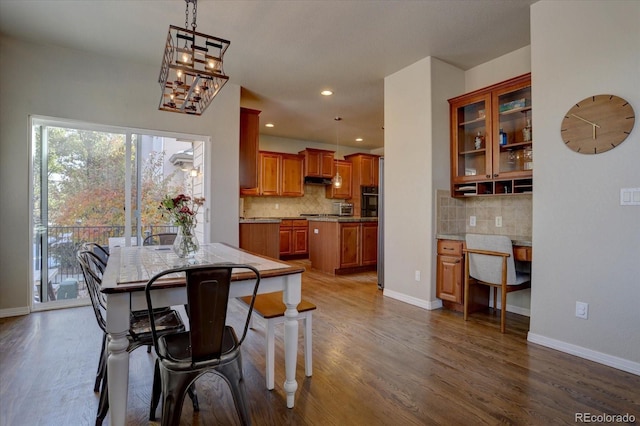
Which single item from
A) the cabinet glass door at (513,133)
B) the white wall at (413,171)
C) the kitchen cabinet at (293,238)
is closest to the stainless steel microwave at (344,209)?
the kitchen cabinet at (293,238)

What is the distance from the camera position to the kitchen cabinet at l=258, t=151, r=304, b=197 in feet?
24.1

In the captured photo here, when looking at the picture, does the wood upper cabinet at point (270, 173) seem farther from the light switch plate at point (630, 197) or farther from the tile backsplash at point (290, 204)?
the light switch plate at point (630, 197)

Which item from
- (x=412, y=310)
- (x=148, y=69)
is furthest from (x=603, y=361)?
(x=148, y=69)

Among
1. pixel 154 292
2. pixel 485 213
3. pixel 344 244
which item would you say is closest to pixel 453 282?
pixel 485 213

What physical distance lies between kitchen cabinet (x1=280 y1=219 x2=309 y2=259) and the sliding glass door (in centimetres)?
350

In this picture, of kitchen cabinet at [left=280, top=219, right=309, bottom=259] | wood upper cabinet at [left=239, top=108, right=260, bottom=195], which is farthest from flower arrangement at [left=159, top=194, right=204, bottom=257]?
kitchen cabinet at [left=280, top=219, right=309, bottom=259]

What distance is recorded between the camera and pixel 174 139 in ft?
14.0

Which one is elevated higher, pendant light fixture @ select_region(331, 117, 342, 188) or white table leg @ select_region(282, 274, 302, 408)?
pendant light fixture @ select_region(331, 117, 342, 188)

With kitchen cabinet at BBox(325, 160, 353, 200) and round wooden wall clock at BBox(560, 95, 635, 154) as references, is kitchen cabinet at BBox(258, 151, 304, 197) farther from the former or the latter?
round wooden wall clock at BBox(560, 95, 635, 154)

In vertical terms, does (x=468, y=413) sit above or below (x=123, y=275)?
below

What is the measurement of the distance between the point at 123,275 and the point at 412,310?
9.79 ft

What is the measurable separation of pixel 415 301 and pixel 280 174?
4.67m

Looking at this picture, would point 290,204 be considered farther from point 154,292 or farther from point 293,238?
point 154,292

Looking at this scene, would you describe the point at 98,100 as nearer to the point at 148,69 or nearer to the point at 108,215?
the point at 148,69
